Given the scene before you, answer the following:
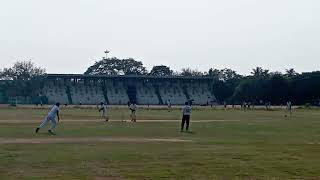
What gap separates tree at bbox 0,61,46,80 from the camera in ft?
562

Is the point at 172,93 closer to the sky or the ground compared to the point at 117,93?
closer to the sky

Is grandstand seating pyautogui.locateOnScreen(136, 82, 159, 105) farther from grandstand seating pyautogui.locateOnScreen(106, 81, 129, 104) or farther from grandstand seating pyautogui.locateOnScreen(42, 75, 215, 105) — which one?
grandstand seating pyautogui.locateOnScreen(106, 81, 129, 104)

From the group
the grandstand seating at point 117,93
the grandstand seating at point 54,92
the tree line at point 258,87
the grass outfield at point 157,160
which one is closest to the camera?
the grass outfield at point 157,160

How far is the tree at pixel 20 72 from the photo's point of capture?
171 meters

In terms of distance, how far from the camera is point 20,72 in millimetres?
173875

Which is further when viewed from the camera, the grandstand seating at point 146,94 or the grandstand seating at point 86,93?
the grandstand seating at point 146,94

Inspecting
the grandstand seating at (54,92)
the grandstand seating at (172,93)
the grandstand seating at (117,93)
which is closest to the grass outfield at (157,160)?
the grandstand seating at (54,92)

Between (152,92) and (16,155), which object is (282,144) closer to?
(16,155)

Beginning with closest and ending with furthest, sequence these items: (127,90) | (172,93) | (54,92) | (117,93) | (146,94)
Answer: (54,92) < (117,93) < (127,90) < (146,94) < (172,93)

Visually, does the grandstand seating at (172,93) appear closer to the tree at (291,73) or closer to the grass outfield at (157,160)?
the tree at (291,73)

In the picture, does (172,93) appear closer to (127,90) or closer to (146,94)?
(146,94)

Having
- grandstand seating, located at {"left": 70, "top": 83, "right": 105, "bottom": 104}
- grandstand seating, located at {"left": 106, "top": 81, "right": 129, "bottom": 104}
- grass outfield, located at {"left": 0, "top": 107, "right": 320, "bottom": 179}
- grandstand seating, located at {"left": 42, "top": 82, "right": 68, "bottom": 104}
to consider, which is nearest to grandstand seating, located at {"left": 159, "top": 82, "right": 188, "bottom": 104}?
grandstand seating, located at {"left": 106, "top": 81, "right": 129, "bottom": 104}

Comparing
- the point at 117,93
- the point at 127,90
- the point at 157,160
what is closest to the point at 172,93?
the point at 127,90

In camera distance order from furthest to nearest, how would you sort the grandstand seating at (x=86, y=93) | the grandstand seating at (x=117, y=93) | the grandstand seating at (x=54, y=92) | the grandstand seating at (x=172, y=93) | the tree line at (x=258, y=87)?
the grandstand seating at (x=172, y=93)
the grandstand seating at (x=117, y=93)
the grandstand seating at (x=86, y=93)
the grandstand seating at (x=54, y=92)
the tree line at (x=258, y=87)
